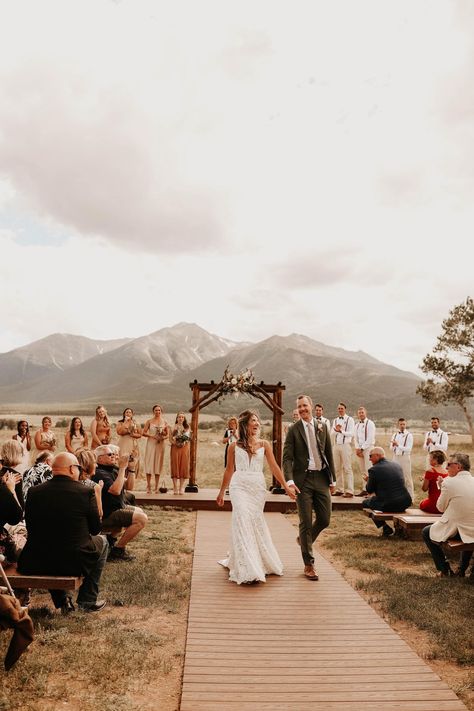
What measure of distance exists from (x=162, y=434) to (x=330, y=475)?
7118 millimetres

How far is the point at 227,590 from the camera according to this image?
22.6ft

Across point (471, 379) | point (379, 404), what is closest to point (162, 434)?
point (471, 379)

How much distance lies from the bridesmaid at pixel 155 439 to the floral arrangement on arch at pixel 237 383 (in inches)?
80.3

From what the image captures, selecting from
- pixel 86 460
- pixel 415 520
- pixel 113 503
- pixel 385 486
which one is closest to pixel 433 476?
pixel 415 520

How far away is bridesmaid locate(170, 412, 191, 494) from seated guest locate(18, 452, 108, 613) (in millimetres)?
8167

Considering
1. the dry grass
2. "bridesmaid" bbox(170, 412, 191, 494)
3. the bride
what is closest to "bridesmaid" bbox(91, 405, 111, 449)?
"bridesmaid" bbox(170, 412, 191, 494)

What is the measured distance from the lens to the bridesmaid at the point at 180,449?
14.1 meters

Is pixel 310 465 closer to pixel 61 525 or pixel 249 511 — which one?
pixel 249 511

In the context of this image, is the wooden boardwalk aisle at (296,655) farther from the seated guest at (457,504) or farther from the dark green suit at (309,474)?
the seated guest at (457,504)

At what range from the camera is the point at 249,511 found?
7457 millimetres

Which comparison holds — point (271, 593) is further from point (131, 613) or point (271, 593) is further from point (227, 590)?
point (131, 613)

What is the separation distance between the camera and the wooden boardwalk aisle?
13.4ft

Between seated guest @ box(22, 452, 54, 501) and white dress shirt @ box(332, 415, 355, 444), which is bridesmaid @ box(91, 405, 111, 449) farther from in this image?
white dress shirt @ box(332, 415, 355, 444)

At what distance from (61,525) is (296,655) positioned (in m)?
2.59
